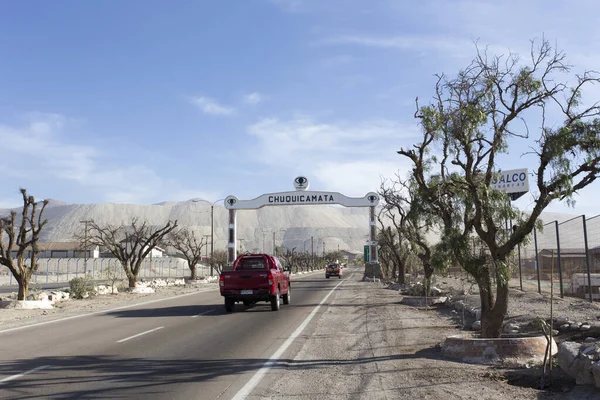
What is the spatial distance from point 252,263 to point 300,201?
92.3ft

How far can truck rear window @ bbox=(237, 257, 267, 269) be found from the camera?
72.2 ft

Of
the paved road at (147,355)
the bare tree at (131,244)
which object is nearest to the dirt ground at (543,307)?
the paved road at (147,355)

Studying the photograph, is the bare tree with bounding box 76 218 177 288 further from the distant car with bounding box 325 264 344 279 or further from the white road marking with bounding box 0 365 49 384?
the distant car with bounding box 325 264 344 279

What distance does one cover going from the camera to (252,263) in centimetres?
2227

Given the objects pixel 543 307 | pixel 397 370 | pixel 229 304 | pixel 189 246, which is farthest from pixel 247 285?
pixel 189 246

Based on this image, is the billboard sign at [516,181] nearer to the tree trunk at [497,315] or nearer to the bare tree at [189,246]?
the bare tree at [189,246]

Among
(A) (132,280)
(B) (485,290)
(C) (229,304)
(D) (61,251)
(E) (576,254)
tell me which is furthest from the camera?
(D) (61,251)

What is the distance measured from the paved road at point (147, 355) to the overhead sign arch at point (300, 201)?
1278 inches

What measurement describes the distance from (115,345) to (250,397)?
575 cm

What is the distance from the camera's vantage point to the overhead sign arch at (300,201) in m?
50.4

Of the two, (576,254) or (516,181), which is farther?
(516,181)

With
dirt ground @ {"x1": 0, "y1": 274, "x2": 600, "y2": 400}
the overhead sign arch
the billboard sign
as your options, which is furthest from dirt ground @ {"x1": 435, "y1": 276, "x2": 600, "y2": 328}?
the overhead sign arch

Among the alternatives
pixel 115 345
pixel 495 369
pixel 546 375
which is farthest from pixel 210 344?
pixel 546 375

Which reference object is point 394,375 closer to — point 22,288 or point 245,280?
point 245,280
